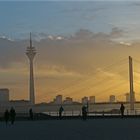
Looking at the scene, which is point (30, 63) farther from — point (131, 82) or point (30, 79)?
point (131, 82)

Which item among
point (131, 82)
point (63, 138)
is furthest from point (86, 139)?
point (131, 82)

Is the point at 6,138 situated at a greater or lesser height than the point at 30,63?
lesser

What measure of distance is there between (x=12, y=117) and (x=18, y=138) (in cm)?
1715

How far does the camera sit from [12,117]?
42.6 m

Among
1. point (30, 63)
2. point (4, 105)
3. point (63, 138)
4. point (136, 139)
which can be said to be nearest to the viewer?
point (136, 139)

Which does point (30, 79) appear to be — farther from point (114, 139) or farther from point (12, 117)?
point (114, 139)

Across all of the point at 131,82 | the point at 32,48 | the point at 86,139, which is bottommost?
the point at 86,139

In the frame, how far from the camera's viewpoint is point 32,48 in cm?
11831

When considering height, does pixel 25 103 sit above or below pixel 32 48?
below

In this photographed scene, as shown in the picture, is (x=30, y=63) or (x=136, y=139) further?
(x=30, y=63)

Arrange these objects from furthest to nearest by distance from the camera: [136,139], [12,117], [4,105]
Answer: [4,105], [12,117], [136,139]

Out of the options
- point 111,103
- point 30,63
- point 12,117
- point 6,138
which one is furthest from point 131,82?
point 6,138

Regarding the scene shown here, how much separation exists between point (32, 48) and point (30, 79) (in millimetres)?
13181

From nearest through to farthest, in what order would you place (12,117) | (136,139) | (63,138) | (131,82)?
(136,139) < (63,138) < (12,117) < (131,82)
